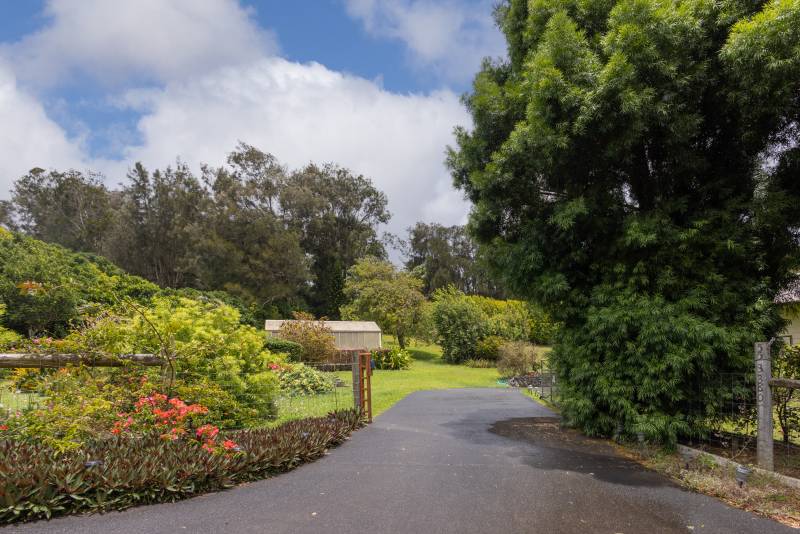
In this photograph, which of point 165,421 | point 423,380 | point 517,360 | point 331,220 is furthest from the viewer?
point 331,220

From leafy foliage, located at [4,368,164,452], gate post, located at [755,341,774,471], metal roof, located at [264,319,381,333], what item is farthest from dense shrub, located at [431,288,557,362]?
leafy foliage, located at [4,368,164,452]

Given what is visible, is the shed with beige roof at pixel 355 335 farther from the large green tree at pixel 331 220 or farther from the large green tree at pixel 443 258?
the large green tree at pixel 443 258

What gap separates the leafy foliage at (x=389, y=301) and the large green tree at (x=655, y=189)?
66.9 feet

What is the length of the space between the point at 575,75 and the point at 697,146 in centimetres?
214

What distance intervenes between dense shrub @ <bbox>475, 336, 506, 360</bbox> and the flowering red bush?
19.3 m

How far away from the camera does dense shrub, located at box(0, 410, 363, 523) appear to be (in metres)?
4.03

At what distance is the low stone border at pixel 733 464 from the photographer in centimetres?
479

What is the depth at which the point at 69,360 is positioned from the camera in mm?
5848

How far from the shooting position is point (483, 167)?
867 centimetres

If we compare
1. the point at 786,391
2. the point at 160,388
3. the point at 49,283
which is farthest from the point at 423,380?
the point at 786,391

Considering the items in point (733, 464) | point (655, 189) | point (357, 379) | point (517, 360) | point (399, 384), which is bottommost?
point (399, 384)

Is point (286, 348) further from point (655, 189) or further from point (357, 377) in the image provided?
point (655, 189)

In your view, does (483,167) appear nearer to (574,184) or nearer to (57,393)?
(574,184)

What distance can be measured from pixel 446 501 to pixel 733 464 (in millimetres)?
3391
